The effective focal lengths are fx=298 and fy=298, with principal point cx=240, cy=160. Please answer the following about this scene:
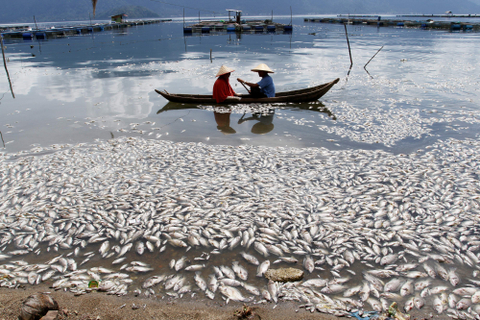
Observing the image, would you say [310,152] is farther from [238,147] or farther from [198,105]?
[198,105]

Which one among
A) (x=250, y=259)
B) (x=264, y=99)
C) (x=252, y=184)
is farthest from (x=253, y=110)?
(x=250, y=259)

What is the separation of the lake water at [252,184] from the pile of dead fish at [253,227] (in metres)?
0.03

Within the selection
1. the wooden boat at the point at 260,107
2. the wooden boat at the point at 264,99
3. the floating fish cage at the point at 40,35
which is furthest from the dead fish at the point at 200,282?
the floating fish cage at the point at 40,35

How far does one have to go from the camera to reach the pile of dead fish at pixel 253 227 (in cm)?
403

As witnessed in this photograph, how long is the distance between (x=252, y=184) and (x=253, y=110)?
659cm

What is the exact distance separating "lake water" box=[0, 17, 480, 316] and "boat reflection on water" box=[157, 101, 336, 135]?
0.09 m

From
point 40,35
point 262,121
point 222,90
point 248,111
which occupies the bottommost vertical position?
point 262,121

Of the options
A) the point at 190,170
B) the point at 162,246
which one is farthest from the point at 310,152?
the point at 162,246

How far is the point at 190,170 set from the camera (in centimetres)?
733

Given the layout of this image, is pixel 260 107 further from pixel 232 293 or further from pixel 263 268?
pixel 232 293

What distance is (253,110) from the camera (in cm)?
1261

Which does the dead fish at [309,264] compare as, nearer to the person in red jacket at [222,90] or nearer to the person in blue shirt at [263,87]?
the person in blue shirt at [263,87]

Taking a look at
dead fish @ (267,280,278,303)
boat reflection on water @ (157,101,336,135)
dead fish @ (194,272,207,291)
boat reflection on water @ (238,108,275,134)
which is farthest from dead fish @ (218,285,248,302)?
boat reflection on water @ (157,101,336,135)

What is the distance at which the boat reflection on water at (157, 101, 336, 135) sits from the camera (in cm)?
1109
